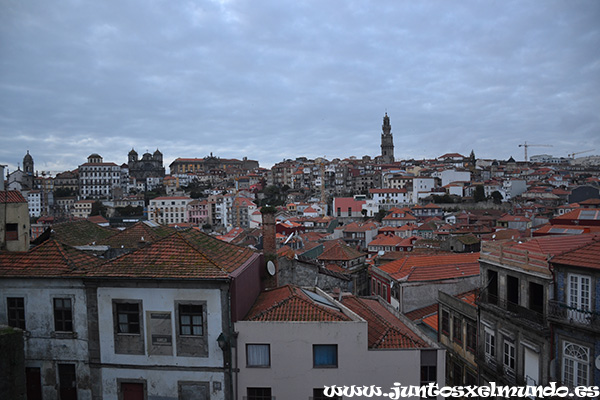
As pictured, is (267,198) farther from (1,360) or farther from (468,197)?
(1,360)

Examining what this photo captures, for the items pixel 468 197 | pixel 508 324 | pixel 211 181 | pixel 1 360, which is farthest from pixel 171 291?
pixel 211 181

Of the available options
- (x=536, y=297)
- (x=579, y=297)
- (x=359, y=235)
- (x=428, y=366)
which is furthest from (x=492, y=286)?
(x=359, y=235)

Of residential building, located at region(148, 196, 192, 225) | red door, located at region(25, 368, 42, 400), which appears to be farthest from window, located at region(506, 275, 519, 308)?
residential building, located at region(148, 196, 192, 225)

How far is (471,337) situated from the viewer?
1806cm

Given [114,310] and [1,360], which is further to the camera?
[114,310]

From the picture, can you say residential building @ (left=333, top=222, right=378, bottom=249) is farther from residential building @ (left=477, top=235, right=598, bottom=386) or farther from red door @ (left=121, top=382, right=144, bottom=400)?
red door @ (left=121, top=382, right=144, bottom=400)

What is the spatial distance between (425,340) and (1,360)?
35.8ft

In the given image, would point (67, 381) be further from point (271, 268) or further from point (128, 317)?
point (271, 268)

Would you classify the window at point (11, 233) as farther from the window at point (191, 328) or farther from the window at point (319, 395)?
the window at point (319, 395)

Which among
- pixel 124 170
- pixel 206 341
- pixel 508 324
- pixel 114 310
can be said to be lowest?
pixel 508 324

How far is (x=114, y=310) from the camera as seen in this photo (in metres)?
11.5

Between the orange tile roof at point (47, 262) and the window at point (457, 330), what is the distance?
1489cm

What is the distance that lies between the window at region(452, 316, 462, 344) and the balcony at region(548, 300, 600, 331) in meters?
5.98

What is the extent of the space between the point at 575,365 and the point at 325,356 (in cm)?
782
